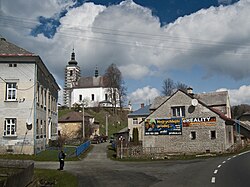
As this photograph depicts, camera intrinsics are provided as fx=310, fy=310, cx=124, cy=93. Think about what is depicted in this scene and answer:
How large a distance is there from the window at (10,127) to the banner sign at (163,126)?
51.6 ft

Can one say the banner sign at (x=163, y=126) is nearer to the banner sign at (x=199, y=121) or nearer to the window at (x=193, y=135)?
the banner sign at (x=199, y=121)

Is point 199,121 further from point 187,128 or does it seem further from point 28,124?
point 28,124

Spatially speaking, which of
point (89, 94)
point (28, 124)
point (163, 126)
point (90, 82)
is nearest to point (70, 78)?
point (90, 82)

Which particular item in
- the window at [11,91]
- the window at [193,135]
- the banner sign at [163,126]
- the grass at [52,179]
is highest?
the window at [11,91]

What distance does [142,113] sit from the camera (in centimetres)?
5803

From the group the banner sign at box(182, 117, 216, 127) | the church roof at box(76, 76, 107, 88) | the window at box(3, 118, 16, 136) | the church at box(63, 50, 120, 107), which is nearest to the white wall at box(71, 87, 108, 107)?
the church at box(63, 50, 120, 107)

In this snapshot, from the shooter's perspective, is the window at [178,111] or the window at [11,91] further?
the window at [178,111]

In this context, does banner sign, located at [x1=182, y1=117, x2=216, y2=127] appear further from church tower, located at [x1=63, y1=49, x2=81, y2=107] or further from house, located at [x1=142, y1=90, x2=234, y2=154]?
church tower, located at [x1=63, y1=49, x2=81, y2=107]

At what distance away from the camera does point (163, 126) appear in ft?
124

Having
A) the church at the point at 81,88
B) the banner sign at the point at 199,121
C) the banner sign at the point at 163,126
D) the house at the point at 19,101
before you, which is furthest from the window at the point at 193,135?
the church at the point at 81,88

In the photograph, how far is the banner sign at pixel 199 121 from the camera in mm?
35281

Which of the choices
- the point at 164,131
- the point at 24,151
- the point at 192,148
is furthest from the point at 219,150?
the point at 24,151

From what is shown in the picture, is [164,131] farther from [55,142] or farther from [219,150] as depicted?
[55,142]

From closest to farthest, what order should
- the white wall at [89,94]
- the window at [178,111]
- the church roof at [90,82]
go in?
the window at [178,111], the white wall at [89,94], the church roof at [90,82]
